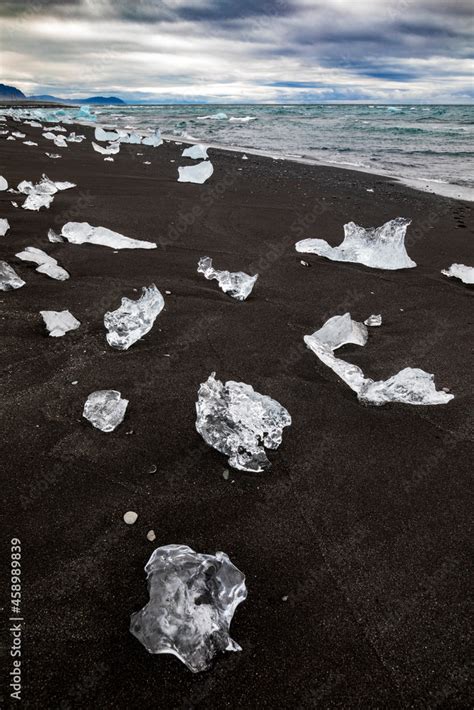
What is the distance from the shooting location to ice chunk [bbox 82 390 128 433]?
1.82m

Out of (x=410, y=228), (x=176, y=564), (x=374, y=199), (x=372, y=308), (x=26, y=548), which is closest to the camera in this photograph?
(x=176, y=564)

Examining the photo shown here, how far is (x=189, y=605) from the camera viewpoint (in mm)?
1174

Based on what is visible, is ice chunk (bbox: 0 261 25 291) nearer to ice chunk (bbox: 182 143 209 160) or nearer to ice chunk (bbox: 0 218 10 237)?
ice chunk (bbox: 0 218 10 237)

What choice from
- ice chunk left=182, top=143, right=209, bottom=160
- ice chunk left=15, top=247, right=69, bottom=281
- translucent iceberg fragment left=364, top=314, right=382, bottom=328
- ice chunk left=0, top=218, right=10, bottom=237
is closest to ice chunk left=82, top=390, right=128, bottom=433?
ice chunk left=15, top=247, right=69, bottom=281

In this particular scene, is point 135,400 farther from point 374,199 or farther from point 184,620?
point 374,199

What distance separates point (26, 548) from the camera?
1340mm

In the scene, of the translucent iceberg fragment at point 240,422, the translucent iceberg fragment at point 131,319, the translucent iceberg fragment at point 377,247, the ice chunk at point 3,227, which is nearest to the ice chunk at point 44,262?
the ice chunk at point 3,227

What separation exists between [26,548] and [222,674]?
2.30ft

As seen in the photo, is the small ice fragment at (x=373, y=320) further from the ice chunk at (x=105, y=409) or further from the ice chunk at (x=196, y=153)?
the ice chunk at (x=196, y=153)

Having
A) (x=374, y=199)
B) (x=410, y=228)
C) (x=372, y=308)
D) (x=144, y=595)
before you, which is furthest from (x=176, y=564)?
→ (x=374, y=199)

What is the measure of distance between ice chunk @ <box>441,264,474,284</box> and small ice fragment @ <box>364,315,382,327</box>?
1.27 metres

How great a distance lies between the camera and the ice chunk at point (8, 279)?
281cm

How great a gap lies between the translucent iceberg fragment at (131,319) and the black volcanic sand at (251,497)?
0.27 ft

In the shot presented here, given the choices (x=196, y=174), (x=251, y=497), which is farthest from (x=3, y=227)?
(x=196, y=174)
